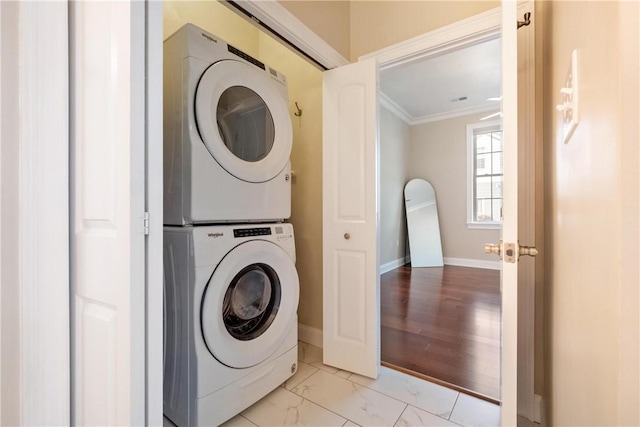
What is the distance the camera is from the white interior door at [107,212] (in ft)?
1.85

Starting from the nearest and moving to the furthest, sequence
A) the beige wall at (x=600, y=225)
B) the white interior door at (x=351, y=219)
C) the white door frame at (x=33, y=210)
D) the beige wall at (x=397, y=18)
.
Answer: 1. the beige wall at (x=600, y=225)
2. the white door frame at (x=33, y=210)
3. the beige wall at (x=397, y=18)
4. the white interior door at (x=351, y=219)

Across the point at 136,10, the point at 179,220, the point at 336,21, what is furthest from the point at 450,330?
the point at 136,10

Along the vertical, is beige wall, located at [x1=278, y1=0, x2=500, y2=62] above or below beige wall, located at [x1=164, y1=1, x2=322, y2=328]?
above

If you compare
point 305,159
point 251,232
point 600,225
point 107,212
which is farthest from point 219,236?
point 600,225

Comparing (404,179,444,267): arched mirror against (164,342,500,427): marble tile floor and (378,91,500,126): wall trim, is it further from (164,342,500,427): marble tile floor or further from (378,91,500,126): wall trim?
(164,342,500,427): marble tile floor

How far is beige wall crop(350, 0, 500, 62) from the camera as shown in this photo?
1.45m

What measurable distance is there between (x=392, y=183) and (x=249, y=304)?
3.64m

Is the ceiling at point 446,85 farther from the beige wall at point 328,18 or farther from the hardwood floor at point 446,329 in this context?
the hardwood floor at point 446,329

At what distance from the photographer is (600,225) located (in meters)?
0.45

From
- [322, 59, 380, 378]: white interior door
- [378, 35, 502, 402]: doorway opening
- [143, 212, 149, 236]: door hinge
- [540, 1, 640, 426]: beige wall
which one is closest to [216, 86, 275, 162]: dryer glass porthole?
[322, 59, 380, 378]: white interior door

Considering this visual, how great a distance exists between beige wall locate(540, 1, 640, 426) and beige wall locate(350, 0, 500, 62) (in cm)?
74

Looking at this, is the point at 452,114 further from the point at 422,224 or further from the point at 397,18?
the point at 397,18

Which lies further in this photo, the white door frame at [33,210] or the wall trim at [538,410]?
the wall trim at [538,410]

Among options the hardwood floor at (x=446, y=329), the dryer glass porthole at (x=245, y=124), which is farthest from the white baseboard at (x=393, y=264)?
the dryer glass porthole at (x=245, y=124)
